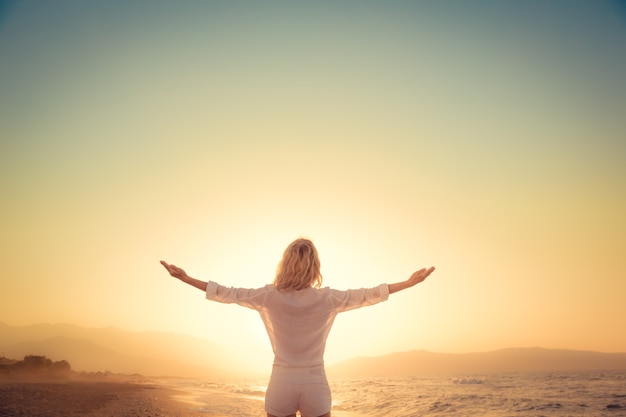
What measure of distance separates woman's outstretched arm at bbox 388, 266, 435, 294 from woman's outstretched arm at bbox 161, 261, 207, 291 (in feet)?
5.05

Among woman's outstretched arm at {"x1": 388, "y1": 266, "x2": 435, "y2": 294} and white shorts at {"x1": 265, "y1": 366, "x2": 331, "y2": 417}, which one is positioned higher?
woman's outstretched arm at {"x1": 388, "y1": 266, "x2": 435, "y2": 294}

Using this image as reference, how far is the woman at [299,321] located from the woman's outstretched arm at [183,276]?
1.52 feet

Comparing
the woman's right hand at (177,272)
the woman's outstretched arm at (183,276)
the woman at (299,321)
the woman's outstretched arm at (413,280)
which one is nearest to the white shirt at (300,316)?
the woman at (299,321)

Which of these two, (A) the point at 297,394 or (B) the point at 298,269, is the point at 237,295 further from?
(A) the point at 297,394

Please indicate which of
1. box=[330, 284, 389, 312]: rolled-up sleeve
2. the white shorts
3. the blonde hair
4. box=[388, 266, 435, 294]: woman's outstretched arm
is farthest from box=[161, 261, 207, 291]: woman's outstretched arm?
box=[388, 266, 435, 294]: woman's outstretched arm

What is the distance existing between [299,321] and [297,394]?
0.51 m

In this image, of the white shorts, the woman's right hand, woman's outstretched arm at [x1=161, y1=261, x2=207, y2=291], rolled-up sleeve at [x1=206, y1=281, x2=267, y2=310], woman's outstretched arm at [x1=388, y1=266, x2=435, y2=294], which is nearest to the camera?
the white shorts

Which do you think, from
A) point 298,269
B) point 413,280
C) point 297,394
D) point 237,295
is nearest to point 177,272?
point 237,295

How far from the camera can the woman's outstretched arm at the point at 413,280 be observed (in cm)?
384

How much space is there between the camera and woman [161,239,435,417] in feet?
11.3

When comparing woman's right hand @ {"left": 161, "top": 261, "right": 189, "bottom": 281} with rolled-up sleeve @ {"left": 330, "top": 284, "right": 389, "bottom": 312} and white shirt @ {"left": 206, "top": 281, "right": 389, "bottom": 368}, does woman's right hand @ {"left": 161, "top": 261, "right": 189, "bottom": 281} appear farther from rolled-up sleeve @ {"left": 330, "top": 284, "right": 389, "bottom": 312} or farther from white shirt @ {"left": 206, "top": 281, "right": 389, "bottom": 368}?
rolled-up sleeve @ {"left": 330, "top": 284, "right": 389, "bottom": 312}

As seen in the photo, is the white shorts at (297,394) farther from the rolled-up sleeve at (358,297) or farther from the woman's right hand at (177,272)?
the woman's right hand at (177,272)

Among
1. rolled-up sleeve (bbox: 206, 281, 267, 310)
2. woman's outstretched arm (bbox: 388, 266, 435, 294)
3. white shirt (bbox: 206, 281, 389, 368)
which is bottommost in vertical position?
white shirt (bbox: 206, 281, 389, 368)

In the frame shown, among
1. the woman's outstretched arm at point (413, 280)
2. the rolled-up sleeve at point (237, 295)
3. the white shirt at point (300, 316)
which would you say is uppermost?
the woman's outstretched arm at point (413, 280)
